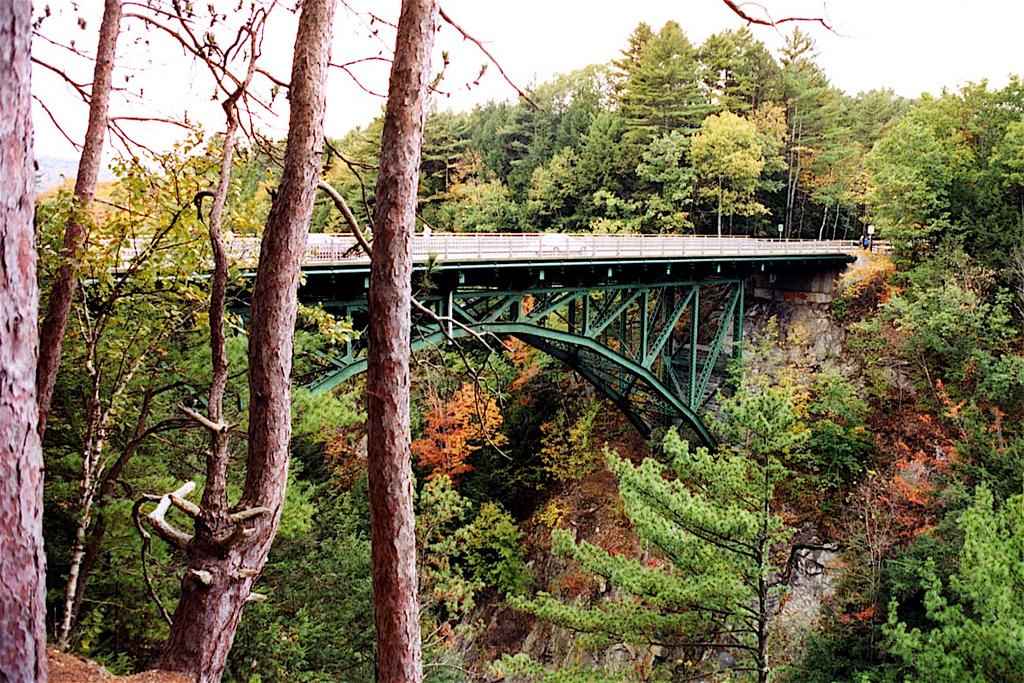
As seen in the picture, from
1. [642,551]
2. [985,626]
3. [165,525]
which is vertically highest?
[165,525]

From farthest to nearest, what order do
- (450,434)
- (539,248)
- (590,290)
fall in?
(450,434) → (590,290) → (539,248)

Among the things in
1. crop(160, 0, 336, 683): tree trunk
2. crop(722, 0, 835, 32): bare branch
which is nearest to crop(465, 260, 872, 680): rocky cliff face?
crop(160, 0, 336, 683): tree trunk

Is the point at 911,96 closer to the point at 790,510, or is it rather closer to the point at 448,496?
the point at 790,510

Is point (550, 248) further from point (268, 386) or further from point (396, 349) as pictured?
point (268, 386)

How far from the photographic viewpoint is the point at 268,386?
338 cm

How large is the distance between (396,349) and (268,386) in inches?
25.4

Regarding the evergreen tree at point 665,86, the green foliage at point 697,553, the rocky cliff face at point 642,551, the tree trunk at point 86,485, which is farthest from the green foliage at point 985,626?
the evergreen tree at point 665,86

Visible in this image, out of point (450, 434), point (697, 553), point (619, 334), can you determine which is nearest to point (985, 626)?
point (697, 553)

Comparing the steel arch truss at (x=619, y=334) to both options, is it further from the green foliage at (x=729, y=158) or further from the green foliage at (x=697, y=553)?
the green foliage at (x=729, y=158)

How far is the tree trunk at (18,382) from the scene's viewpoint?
141cm

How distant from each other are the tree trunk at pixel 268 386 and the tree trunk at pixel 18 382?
5.91ft

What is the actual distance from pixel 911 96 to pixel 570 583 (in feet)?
109

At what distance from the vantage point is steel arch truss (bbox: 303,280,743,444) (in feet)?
37.3

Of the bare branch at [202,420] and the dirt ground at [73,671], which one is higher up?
the bare branch at [202,420]
